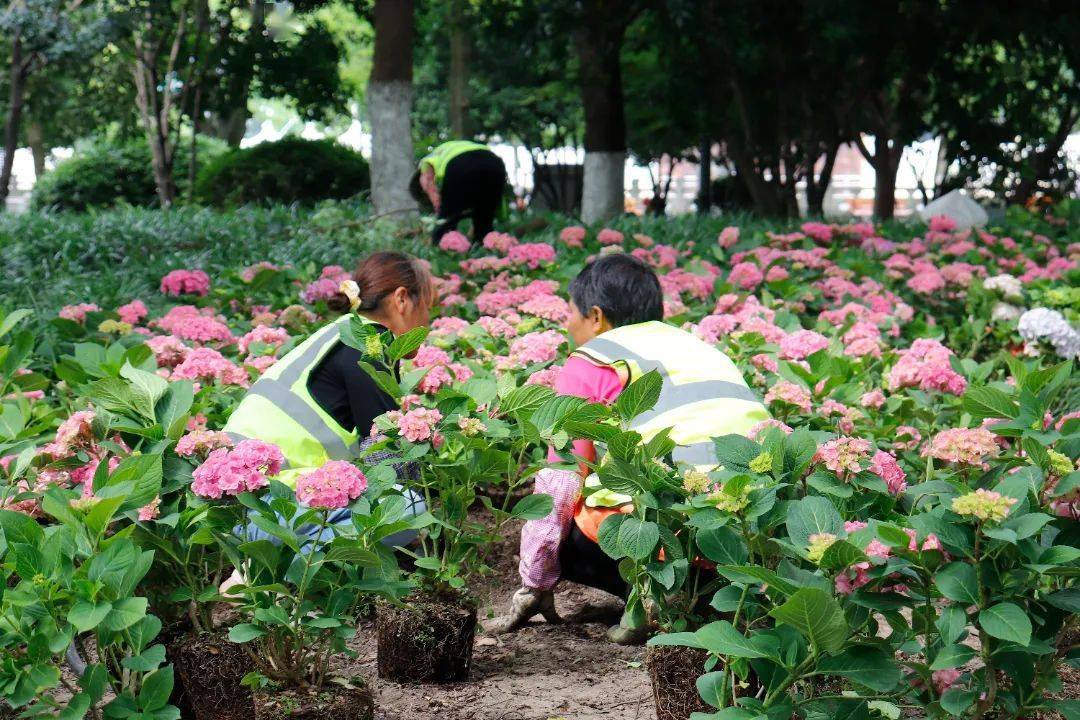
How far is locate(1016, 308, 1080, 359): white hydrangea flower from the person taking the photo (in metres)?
5.14

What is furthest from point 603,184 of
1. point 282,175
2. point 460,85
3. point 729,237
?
point 460,85

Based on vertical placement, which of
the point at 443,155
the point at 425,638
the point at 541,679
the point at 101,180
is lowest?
the point at 541,679

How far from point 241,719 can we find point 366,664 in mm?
677

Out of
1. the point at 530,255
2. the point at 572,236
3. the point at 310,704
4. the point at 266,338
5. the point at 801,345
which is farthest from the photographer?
the point at 572,236

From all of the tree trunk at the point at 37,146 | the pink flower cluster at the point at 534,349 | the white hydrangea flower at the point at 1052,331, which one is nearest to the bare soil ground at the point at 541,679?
the pink flower cluster at the point at 534,349

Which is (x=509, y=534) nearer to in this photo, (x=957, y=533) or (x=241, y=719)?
(x=241, y=719)

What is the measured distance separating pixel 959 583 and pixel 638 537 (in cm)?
61

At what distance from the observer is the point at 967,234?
26.4 ft

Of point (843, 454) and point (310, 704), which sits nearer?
point (843, 454)

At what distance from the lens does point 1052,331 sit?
516 centimetres

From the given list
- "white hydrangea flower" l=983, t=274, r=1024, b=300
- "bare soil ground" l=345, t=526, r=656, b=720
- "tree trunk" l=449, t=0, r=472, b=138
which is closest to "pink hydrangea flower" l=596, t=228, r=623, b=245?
"white hydrangea flower" l=983, t=274, r=1024, b=300

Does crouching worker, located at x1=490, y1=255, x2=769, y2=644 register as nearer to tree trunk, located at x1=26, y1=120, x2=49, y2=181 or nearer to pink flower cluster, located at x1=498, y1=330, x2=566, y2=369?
pink flower cluster, located at x1=498, y1=330, x2=566, y2=369

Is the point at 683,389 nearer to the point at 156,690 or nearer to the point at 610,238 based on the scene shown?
the point at 156,690

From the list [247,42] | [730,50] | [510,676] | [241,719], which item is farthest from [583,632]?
[247,42]
